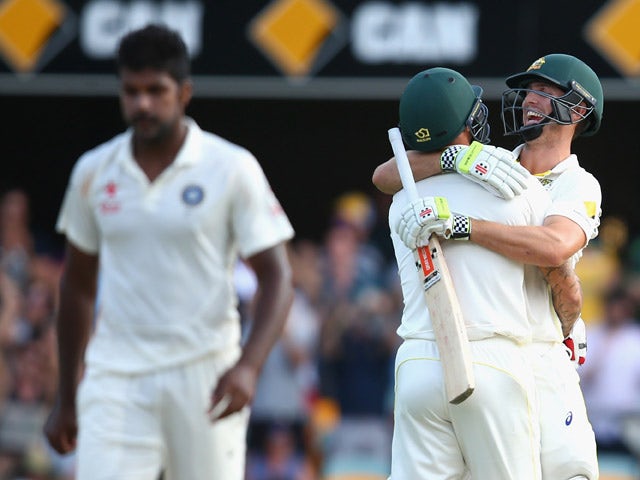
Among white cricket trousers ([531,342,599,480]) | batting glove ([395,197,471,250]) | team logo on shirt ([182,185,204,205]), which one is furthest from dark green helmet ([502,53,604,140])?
team logo on shirt ([182,185,204,205])

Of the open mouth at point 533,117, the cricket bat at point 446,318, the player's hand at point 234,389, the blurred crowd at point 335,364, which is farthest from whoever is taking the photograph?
the blurred crowd at point 335,364

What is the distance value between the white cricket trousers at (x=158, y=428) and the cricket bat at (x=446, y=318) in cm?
113

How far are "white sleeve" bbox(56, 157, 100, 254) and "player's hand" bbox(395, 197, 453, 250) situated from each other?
Answer: 58.9 inches

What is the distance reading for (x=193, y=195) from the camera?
19.3ft

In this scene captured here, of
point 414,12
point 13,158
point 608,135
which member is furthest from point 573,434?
point 13,158

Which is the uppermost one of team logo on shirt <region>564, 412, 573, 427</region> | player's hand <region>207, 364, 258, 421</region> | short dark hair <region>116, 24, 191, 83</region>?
short dark hair <region>116, 24, 191, 83</region>

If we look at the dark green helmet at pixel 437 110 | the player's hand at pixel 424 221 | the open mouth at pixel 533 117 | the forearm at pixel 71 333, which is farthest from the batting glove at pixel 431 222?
the forearm at pixel 71 333

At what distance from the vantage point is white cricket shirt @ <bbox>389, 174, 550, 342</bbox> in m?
5.08

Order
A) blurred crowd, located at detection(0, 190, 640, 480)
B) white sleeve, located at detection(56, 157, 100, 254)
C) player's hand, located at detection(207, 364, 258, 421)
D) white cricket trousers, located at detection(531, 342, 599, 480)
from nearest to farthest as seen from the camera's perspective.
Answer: white cricket trousers, located at detection(531, 342, 599, 480)
player's hand, located at detection(207, 364, 258, 421)
white sleeve, located at detection(56, 157, 100, 254)
blurred crowd, located at detection(0, 190, 640, 480)

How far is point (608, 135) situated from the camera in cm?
1291

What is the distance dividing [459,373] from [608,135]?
27.6ft

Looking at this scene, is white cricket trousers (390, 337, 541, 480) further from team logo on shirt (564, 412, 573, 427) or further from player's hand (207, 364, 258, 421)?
player's hand (207, 364, 258, 421)

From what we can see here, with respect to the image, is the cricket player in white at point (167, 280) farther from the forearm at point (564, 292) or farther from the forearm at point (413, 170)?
the forearm at point (564, 292)

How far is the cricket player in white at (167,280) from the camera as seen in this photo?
5750mm
